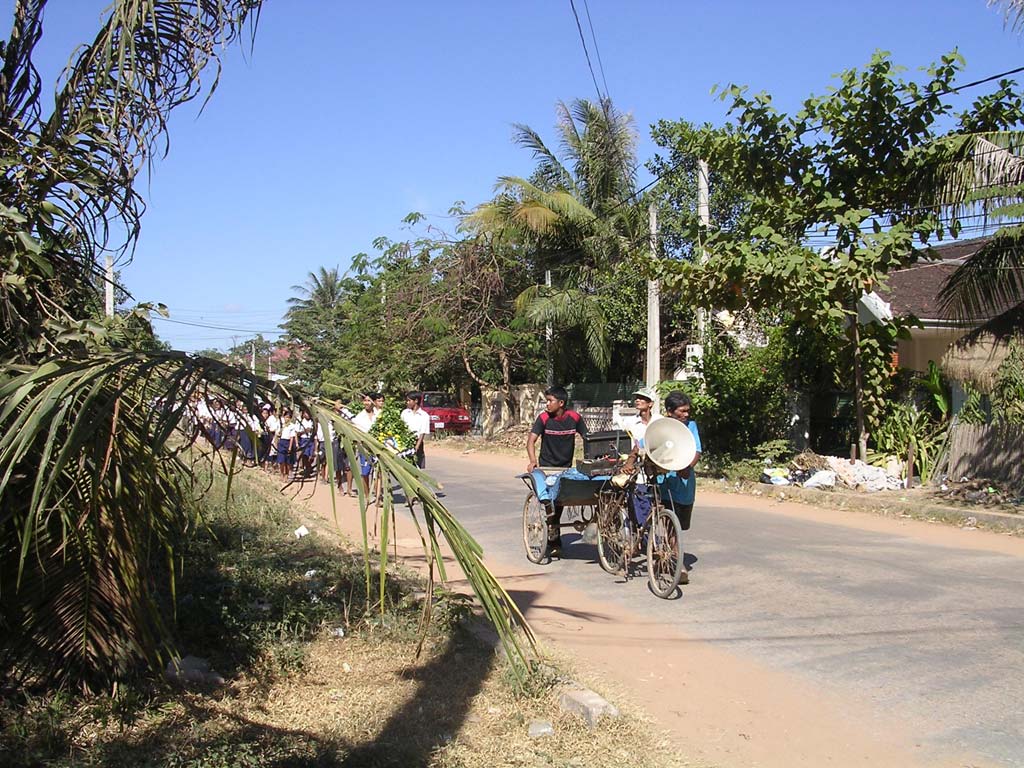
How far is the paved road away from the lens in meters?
5.36

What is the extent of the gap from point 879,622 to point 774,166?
10.2m

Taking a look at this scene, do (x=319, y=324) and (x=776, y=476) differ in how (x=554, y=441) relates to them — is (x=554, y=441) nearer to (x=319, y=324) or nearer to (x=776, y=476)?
(x=776, y=476)

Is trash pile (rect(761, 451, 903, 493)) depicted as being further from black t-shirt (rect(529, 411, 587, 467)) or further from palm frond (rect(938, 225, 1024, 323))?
black t-shirt (rect(529, 411, 587, 467))

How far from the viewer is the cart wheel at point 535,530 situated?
9.58m

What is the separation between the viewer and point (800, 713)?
5258mm

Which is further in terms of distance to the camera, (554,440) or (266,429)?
(554,440)

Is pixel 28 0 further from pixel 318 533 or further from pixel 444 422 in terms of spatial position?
pixel 444 422

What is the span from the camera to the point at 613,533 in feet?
29.1

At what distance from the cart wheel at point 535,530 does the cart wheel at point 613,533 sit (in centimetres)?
68

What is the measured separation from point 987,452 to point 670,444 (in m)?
8.51

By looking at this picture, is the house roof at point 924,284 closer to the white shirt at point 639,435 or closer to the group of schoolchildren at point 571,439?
the white shirt at point 639,435

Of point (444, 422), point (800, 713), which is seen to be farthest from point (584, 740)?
point (444, 422)

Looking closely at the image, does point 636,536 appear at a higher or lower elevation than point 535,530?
higher

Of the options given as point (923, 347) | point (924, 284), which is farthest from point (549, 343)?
point (923, 347)
